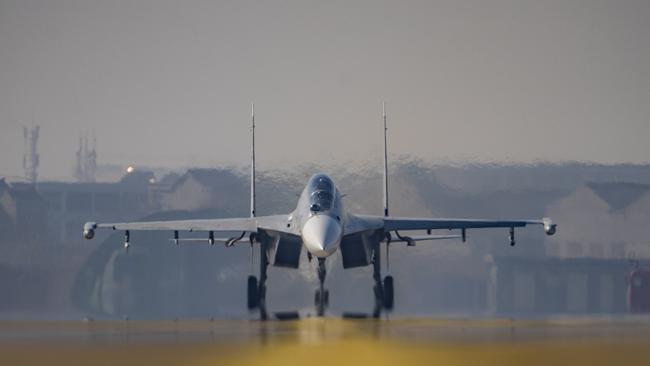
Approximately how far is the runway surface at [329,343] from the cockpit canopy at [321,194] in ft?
13.2

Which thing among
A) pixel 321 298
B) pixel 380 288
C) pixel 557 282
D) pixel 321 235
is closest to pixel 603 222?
pixel 557 282

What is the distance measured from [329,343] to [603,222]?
3097 cm

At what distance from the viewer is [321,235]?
140 feet

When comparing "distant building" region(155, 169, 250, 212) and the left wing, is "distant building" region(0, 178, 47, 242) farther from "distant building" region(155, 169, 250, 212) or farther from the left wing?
the left wing

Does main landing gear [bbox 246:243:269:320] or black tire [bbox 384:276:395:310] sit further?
black tire [bbox 384:276:395:310]

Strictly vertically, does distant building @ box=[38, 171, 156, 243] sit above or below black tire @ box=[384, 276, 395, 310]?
above

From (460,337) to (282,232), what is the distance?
13.7m

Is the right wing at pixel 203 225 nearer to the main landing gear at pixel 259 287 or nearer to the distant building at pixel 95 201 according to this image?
the main landing gear at pixel 259 287

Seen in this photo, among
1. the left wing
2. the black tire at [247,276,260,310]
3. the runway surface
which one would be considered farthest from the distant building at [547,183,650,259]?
the runway surface

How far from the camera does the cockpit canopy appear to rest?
44000 mm

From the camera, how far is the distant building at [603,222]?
2302 inches

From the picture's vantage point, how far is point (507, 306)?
54375 millimetres

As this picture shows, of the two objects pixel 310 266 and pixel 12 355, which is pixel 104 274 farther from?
pixel 12 355

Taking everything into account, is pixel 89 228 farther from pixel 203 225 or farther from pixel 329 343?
pixel 329 343
